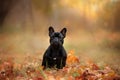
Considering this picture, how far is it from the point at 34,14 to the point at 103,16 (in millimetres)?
1419

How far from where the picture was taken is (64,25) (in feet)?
23.3

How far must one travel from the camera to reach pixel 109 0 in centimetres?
680

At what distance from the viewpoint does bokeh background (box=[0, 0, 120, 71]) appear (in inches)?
253

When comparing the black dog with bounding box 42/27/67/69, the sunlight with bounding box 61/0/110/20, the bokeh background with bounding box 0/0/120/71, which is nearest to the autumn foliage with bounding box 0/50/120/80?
the black dog with bounding box 42/27/67/69

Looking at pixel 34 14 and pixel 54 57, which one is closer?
pixel 54 57

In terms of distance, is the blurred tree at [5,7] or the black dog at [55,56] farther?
the blurred tree at [5,7]

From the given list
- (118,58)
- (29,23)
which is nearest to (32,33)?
(29,23)

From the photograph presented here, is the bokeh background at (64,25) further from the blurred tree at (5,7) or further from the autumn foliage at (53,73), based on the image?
the autumn foliage at (53,73)

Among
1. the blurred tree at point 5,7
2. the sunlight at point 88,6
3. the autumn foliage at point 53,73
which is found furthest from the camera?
the blurred tree at point 5,7

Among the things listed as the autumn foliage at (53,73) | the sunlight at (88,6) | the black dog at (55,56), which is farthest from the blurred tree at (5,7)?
the black dog at (55,56)

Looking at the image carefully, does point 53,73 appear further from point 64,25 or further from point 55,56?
point 64,25

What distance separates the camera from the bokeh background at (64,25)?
6.43 m

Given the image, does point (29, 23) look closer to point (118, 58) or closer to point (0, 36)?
point (0, 36)

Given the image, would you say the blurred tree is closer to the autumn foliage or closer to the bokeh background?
the bokeh background
